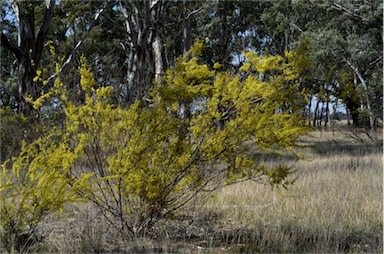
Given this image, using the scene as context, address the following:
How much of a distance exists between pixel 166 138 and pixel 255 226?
1.34 metres

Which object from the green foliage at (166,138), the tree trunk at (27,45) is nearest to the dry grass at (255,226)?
the green foliage at (166,138)

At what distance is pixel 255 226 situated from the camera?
4176mm

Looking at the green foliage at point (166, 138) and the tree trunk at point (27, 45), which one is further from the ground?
the tree trunk at point (27, 45)

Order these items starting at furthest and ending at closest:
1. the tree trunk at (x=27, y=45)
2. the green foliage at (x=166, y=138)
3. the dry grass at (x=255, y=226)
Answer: the tree trunk at (x=27, y=45) → the dry grass at (x=255, y=226) → the green foliage at (x=166, y=138)

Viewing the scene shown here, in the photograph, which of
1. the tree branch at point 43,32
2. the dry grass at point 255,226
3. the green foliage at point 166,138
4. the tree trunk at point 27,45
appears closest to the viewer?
the green foliage at point 166,138

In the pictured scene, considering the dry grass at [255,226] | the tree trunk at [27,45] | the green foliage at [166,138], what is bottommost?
the dry grass at [255,226]

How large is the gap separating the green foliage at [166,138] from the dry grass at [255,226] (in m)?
0.29

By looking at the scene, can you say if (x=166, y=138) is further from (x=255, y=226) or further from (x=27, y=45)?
(x=27, y=45)

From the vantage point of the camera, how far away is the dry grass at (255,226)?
3543 millimetres

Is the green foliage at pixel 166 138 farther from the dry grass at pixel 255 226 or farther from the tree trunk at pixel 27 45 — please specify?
the tree trunk at pixel 27 45

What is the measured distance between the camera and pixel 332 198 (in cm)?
514

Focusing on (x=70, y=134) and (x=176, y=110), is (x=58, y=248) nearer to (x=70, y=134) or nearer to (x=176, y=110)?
(x=70, y=134)

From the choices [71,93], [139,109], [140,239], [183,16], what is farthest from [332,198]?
[183,16]

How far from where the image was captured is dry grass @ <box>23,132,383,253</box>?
11.6 feet
